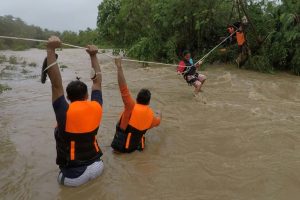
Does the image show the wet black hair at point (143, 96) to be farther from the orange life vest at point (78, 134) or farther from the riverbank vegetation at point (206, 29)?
the riverbank vegetation at point (206, 29)

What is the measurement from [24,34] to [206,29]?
16174 millimetres

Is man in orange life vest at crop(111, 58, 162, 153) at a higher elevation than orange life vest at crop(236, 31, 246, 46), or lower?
lower

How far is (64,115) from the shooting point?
4367 millimetres

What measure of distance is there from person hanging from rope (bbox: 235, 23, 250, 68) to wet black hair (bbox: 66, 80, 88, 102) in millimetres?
10037

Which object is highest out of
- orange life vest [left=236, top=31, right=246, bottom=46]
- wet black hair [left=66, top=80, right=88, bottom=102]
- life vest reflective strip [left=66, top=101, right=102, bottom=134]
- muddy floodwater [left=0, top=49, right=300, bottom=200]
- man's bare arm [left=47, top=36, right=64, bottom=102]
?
orange life vest [left=236, top=31, right=246, bottom=46]

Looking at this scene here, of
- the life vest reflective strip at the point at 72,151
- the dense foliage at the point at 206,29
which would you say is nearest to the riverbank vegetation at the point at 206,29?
the dense foliage at the point at 206,29

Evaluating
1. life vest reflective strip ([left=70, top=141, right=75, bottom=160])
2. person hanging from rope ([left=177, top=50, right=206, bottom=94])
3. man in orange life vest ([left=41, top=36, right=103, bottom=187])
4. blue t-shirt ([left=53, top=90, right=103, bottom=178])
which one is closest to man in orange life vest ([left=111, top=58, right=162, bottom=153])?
blue t-shirt ([left=53, top=90, right=103, bottom=178])

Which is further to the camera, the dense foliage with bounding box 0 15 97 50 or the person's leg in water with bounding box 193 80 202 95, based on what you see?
the dense foliage with bounding box 0 15 97 50

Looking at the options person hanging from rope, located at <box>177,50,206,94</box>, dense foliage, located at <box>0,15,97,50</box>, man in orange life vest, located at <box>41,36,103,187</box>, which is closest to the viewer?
man in orange life vest, located at <box>41,36,103,187</box>

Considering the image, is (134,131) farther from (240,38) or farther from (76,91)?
(240,38)

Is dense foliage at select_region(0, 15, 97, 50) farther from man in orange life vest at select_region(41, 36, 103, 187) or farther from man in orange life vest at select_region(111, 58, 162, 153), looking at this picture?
man in orange life vest at select_region(41, 36, 103, 187)

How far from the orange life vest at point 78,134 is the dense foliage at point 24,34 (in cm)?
1280

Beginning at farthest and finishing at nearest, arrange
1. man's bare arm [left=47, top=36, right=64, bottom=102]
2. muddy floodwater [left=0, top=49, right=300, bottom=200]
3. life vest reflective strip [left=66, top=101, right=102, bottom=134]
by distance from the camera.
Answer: muddy floodwater [left=0, top=49, right=300, bottom=200]
life vest reflective strip [left=66, top=101, right=102, bottom=134]
man's bare arm [left=47, top=36, right=64, bottom=102]

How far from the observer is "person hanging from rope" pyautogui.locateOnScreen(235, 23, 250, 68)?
13.7m
